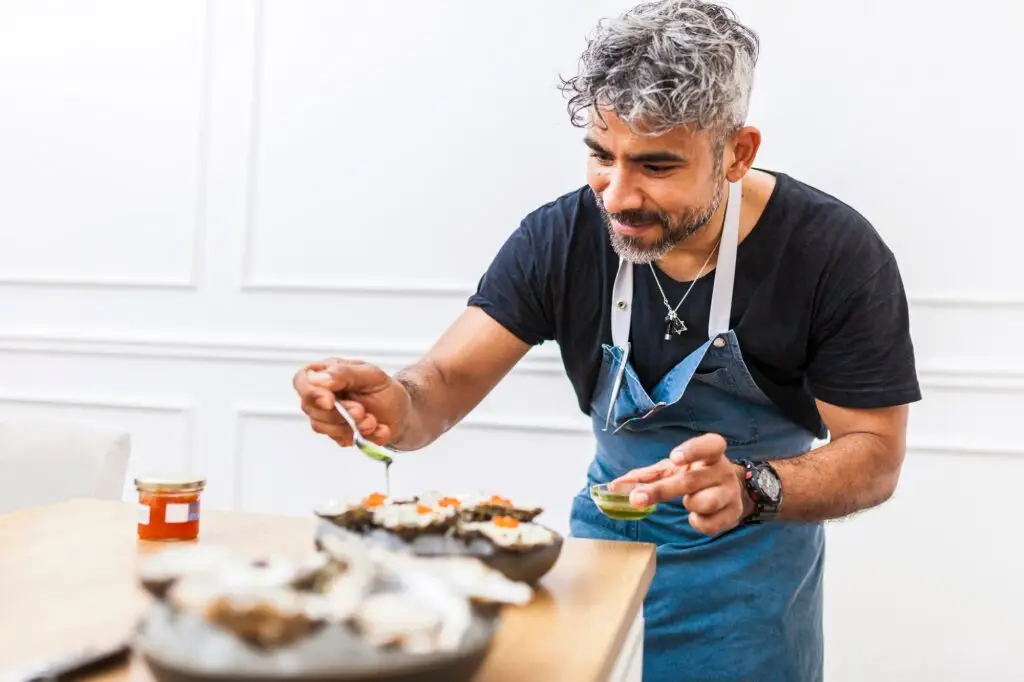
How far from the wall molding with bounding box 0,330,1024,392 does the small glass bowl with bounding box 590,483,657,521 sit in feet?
5.02

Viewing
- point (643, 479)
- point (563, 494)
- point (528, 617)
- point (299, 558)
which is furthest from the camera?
point (563, 494)

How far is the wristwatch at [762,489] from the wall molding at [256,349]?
4.54 feet

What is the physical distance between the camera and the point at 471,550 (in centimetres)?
106

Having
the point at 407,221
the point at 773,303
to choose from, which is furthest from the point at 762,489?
the point at 407,221

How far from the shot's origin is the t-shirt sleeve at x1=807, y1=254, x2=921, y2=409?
1701 mm

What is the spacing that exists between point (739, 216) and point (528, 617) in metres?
0.97

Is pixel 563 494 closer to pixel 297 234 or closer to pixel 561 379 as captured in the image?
pixel 561 379

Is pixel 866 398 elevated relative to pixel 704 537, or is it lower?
elevated

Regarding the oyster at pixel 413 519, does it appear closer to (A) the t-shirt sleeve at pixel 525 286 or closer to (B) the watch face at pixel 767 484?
(B) the watch face at pixel 767 484

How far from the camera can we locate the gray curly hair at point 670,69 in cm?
155

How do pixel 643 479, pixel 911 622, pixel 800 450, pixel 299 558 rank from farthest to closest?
pixel 911 622
pixel 800 450
pixel 643 479
pixel 299 558

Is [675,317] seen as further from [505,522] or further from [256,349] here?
[256,349]

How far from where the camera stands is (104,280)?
3268 mm

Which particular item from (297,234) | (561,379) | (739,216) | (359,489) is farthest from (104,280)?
(739,216)
